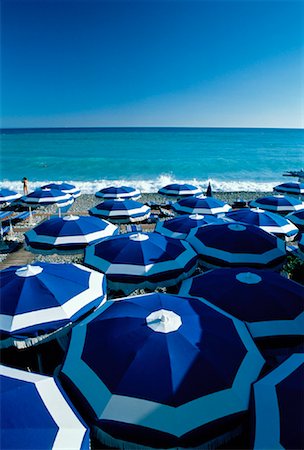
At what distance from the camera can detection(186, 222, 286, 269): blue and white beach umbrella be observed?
6.54 m

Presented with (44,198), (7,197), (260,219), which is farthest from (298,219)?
(7,197)

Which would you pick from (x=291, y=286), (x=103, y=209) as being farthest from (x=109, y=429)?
(x=103, y=209)

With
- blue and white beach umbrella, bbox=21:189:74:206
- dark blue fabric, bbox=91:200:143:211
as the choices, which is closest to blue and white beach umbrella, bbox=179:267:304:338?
dark blue fabric, bbox=91:200:143:211

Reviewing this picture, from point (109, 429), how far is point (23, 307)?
2318mm

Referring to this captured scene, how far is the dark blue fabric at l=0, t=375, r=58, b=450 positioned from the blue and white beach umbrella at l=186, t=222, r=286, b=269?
15.2 feet

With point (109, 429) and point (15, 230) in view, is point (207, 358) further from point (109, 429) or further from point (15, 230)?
point (15, 230)

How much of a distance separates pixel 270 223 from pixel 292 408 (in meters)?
6.18

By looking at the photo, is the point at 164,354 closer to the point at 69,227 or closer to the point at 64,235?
the point at 64,235

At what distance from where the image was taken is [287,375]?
3062 mm

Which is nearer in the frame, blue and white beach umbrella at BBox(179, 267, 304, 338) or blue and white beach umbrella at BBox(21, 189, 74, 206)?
blue and white beach umbrella at BBox(179, 267, 304, 338)

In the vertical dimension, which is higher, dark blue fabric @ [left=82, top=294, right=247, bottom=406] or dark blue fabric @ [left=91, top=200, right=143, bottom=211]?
A: dark blue fabric @ [left=91, top=200, right=143, bottom=211]

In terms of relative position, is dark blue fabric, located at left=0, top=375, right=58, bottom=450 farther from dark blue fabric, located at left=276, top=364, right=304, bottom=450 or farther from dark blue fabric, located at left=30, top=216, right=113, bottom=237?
dark blue fabric, located at left=30, top=216, right=113, bottom=237

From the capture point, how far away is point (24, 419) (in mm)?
2578

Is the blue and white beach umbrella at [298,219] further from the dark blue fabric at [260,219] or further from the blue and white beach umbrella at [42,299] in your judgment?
the blue and white beach umbrella at [42,299]
